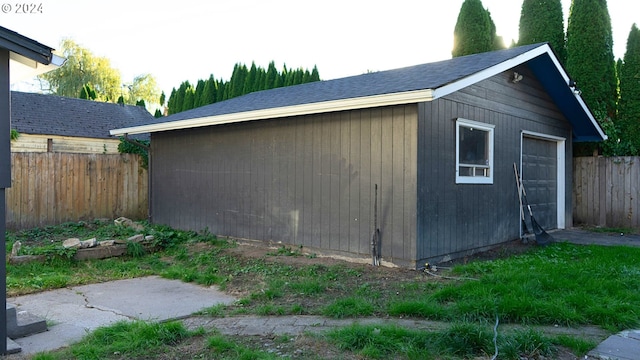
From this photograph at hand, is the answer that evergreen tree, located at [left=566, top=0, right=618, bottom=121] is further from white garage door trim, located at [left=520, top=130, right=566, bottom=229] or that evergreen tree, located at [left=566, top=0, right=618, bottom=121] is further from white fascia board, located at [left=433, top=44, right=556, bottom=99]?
white fascia board, located at [left=433, top=44, right=556, bottom=99]

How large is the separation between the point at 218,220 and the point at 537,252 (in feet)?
18.6

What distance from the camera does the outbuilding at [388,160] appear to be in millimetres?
6309

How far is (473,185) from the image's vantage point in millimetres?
7363

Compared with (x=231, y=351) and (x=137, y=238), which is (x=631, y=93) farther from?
(x=231, y=351)

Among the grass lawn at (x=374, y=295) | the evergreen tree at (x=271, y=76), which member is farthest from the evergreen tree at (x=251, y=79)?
the grass lawn at (x=374, y=295)

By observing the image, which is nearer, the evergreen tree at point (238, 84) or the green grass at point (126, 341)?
the green grass at point (126, 341)

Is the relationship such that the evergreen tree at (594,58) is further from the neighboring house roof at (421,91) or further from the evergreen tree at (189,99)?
the evergreen tree at (189,99)

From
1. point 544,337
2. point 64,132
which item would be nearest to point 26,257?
point 544,337

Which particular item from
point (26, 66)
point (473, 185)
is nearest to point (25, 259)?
point (26, 66)

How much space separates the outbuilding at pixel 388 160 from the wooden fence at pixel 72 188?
5.71ft

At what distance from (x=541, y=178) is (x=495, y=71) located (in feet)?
12.6

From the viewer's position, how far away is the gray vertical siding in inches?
249

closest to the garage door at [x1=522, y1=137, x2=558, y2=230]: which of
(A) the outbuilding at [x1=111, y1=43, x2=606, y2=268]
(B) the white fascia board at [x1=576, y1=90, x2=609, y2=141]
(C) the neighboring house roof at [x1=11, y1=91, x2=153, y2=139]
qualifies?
(A) the outbuilding at [x1=111, y1=43, x2=606, y2=268]

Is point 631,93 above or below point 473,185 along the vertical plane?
above
